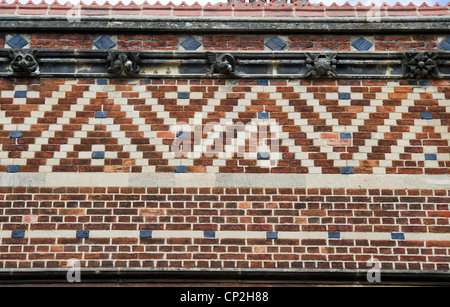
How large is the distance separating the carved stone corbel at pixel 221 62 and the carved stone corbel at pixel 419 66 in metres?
1.92

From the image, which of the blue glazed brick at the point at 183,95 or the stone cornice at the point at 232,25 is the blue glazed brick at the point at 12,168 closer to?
the stone cornice at the point at 232,25

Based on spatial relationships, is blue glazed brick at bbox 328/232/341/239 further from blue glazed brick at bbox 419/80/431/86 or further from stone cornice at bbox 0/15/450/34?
stone cornice at bbox 0/15/450/34

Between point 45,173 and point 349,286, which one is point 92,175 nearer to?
point 45,173

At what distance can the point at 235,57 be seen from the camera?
9.33 meters

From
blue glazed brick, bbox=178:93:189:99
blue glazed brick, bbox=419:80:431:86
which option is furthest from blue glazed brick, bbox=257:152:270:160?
blue glazed brick, bbox=419:80:431:86

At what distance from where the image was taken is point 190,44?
948 centimetres

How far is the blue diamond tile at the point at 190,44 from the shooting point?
9461 millimetres

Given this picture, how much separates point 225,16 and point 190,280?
320 cm

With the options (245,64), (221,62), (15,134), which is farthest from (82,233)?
(245,64)

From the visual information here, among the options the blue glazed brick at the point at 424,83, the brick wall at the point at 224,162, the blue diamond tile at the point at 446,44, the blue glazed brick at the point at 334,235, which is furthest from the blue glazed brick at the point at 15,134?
the blue diamond tile at the point at 446,44

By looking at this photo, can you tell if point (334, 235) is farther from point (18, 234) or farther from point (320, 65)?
point (18, 234)

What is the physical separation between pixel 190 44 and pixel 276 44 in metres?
0.99

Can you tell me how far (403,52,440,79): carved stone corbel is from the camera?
9273 millimetres

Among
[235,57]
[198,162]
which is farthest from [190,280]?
[235,57]
